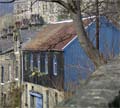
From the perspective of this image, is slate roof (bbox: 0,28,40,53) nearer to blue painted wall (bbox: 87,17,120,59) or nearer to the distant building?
the distant building

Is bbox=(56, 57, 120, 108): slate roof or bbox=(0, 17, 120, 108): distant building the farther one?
bbox=(0, 17, 120, 108): distant building

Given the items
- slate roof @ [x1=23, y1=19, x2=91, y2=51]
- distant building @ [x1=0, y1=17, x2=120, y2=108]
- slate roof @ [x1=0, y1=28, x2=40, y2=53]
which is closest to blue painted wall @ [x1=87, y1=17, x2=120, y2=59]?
distant building @ [x1=0, y1=17, x2=120, y2=108]

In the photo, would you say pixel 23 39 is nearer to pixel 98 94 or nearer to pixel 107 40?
pixel 107 40

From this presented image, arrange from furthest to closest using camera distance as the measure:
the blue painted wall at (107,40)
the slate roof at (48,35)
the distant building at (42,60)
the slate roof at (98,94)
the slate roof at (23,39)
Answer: the slate roof at (23,39) < the slate roof at (48,35) < the distant building at (42,60) < the blue painted wall at (107,40) < the slate roof at (98,94)

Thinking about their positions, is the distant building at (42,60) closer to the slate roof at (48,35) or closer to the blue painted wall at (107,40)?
the slate roof at (48,35)

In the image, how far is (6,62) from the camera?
40.1 m

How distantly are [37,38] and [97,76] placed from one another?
1223 inches

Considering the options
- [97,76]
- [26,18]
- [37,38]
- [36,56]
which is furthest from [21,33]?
[97,76]

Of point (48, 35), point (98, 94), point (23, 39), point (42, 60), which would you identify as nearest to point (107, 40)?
point (42, 60)

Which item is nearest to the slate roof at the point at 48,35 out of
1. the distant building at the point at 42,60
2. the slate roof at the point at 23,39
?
the distant building at the point at 42,60

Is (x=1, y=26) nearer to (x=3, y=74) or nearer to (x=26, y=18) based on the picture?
(x=26, y=18)

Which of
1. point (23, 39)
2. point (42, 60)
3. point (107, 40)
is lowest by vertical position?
point (42, 60)

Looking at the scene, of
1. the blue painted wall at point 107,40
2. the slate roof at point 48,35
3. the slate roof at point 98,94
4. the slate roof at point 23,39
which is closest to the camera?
the slate roof at point 98,94

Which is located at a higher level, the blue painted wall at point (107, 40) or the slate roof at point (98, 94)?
the blue painted wall at point (107, 40)
